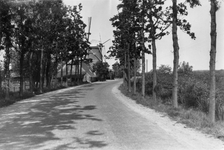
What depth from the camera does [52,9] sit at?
29.3 m

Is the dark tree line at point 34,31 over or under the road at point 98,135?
over

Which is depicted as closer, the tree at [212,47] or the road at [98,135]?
the road at [98,135]

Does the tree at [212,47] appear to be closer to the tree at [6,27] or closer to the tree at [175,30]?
the tree at [175,30]

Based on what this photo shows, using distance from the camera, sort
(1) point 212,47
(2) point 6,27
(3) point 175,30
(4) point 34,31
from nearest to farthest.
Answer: (1) point 212,47, (3) point 175,30, (2) point 6,27, (4) point 34,31

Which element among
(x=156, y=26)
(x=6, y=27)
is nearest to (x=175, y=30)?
(x=156, y=26)

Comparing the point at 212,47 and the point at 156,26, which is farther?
the point at 156,26

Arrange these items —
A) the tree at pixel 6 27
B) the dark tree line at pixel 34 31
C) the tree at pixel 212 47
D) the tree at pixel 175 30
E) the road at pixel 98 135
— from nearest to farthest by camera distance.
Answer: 1. the road at pixel 98 135
2. the tree at pixel 212 47
3. the tree at pixel 175 30
4. the tree at pixel 6 27
5. the dark tree line at pixel 34 31

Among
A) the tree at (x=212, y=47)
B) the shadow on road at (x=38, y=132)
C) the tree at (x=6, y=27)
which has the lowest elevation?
the shadow on road at (x=38, y=132)

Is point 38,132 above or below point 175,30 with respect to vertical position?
below

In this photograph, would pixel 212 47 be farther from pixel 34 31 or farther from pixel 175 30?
pixel 34 31

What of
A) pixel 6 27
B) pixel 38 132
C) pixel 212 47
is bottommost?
pixel 38 132

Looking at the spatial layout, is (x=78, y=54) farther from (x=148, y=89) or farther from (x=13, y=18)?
(x=13, y=18)

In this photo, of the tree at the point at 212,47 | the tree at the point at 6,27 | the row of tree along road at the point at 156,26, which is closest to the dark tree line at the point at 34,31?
the tree at the point at 6,27

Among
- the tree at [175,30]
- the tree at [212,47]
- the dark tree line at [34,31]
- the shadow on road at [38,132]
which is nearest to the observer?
the shadow on road at [38,132]
